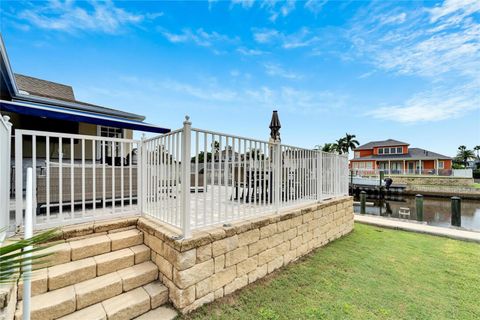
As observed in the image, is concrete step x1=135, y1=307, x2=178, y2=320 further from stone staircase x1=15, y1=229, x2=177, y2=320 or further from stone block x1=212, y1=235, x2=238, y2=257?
stone block x1=212, y1=235, x2=238, y2=257

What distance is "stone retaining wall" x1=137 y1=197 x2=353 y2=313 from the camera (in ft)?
7.62

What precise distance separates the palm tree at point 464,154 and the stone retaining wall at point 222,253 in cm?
6185

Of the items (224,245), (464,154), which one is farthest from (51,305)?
(464,154)

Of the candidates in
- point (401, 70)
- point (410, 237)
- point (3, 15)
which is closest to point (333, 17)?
point (401, 70)

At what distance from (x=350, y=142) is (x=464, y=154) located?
24292 millimetres

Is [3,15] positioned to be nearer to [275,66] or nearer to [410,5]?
[275,66]

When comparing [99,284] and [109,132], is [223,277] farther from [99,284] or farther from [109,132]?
[109,132]

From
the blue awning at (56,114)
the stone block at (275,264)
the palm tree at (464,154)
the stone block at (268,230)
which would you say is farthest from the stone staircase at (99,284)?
the palm tree at (464,154)

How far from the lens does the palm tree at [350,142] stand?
44.8 metres

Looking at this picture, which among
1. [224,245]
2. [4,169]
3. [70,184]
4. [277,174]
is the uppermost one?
[4,169]

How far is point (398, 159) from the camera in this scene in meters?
32.1

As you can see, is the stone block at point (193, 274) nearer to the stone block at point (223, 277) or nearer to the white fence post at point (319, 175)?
the stone block at point (223, 277)

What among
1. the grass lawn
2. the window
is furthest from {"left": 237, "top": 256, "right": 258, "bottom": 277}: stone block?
the window

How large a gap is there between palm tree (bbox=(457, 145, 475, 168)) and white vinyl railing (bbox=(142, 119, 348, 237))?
6155 cm
